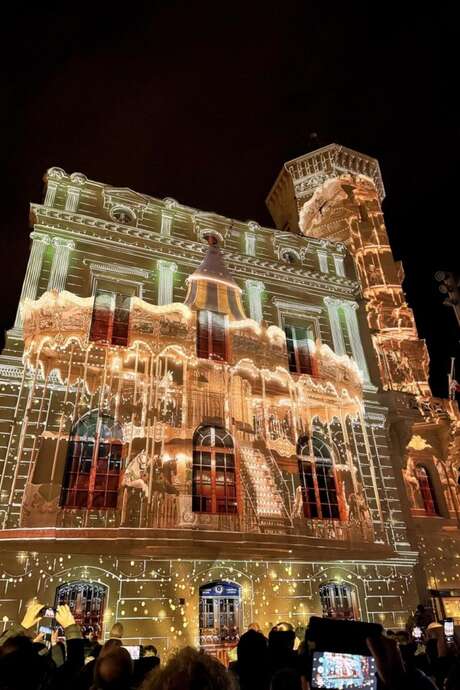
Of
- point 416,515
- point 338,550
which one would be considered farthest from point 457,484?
point 338,550

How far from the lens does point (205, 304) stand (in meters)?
17.2

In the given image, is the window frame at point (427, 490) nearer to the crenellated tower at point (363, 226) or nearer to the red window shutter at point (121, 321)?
the crenellated tower at point (363, 226)

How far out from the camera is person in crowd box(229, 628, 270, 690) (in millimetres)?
4477

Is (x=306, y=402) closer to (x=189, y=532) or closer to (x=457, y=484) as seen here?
(x=189, y=532)

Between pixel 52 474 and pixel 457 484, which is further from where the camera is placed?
pixel 457 484

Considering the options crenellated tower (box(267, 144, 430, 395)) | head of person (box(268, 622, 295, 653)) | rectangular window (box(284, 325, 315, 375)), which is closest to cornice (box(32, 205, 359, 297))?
rectangular window (box(284, 325, 315, 375))

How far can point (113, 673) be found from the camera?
132 inches

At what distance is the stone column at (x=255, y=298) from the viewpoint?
61.0 ft

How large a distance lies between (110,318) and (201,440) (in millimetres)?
5332

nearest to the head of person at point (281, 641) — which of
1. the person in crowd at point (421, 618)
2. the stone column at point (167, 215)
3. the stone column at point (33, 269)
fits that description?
the person in crowd at point (421, 618)

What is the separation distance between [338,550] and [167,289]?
10.6m

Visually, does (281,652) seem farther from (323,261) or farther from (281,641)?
(323,261)

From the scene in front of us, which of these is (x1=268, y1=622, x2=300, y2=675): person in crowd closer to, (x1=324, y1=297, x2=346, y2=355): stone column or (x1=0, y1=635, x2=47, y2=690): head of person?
(x1=0, y1=635, x2=47, y2=690): head of person

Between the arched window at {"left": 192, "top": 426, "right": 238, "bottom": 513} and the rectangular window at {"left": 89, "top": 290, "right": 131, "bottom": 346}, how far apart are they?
4320 millimetres
